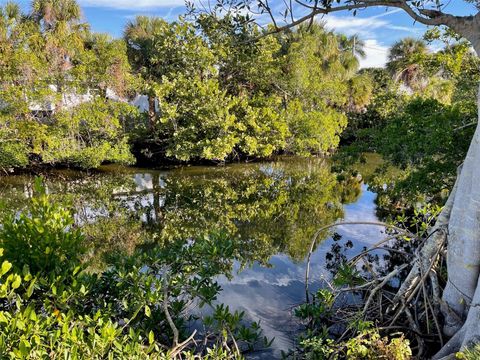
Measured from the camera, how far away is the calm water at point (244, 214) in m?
7.27

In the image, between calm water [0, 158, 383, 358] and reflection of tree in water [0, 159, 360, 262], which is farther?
reflection of tree in water [0, 159, 360, 262]

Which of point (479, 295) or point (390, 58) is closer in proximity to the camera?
point (479, 295)

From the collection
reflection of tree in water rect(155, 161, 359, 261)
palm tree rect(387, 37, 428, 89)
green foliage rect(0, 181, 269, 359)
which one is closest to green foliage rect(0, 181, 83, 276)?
green foliage rect(0, 181, 269, 359)

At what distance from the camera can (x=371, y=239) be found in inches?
416

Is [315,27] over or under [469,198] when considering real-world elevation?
over

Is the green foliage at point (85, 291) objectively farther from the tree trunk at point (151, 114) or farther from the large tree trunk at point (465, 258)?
the tree trunk at point (151, 114)

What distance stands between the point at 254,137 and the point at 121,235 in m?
11.6

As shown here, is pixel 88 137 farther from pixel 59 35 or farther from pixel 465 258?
pixel 465 258

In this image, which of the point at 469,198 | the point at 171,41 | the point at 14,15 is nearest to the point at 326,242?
the point at 469,198

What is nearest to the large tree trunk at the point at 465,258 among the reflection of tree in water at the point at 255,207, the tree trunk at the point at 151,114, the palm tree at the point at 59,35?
the reflection of tree in water at the point at 255,207

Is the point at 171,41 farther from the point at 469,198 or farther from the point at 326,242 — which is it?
the point at 469,198

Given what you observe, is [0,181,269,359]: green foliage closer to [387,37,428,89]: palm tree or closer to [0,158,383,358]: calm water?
[0,158,383,358]: calm water

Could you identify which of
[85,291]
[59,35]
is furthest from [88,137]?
[85,291]

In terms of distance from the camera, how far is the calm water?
7.27 m
